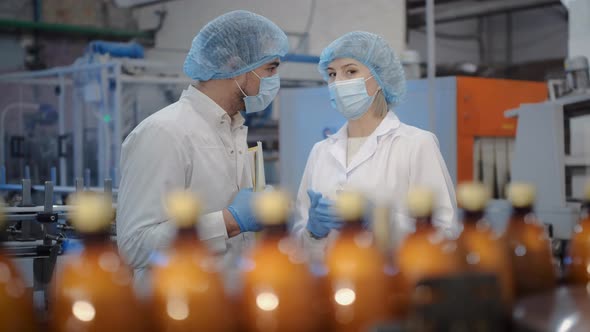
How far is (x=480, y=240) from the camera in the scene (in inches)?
35.0

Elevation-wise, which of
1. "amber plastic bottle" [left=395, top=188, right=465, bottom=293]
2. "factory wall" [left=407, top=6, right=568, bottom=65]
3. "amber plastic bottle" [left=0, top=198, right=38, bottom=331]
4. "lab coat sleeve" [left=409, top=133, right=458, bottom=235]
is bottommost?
"amber plastic bottle" [left=0, top=198, right=38, bottom=331]

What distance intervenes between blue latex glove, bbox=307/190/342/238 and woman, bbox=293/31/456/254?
0.02 m

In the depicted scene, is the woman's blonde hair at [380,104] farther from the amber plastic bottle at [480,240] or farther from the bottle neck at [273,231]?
the bottle neck at [273,231]

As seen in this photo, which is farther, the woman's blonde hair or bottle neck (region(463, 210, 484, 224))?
the woman's blonde hair

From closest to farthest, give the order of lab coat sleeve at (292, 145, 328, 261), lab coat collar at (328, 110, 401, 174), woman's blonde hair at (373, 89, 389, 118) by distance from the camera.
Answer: lab coat sleeve at (292, 145, 328, 261), lab coat collar at (328, 110, 401, 174), woman's blonde hair at (373, 89, 389, 118)

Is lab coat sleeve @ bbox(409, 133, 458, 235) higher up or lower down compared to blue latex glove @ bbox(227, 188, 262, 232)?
higher up

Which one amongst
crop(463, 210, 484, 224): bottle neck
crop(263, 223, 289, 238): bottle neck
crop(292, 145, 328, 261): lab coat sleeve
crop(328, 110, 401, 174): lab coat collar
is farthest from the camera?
crop(328, 110, 401, 174): lab coat collar

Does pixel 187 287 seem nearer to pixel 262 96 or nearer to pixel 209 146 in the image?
pixel 209 146

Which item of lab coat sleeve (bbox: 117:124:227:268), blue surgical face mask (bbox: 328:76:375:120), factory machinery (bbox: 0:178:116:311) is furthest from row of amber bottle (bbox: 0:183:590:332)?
factory machinery (bbox: 0:178:116:311)

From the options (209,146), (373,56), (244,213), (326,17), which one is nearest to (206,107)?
(209,146)

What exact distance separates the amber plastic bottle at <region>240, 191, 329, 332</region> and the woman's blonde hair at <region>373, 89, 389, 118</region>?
1.34 metres

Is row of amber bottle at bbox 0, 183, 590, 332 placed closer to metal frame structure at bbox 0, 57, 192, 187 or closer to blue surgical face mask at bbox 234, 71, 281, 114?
blue surgical face mask at bbox 234, 71, 281, 114

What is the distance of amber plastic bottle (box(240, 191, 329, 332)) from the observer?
717 mm

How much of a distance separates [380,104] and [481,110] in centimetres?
166
